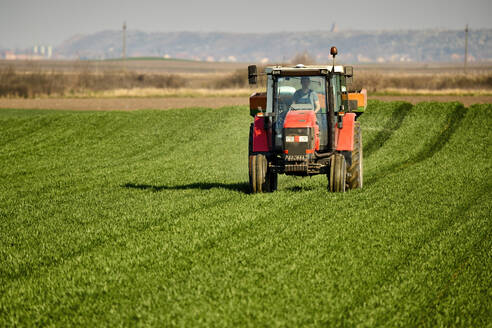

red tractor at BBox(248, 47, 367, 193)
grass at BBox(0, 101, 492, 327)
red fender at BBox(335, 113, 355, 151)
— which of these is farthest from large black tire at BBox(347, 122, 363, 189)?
grass at BBox(0, 101, 492, 327)

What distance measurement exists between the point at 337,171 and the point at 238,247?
13.5 feet

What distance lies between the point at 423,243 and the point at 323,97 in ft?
14.3

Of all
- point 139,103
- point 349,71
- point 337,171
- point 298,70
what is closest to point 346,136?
point 337,171

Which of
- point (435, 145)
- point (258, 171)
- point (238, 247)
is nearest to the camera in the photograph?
point (238, 247)

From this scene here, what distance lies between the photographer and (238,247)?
878cm

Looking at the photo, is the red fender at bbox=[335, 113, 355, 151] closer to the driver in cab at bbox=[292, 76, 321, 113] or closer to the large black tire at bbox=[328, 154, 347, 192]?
the large black tire at bbox=[328, 154, 347, 192]

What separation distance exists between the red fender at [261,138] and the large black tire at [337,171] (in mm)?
1214

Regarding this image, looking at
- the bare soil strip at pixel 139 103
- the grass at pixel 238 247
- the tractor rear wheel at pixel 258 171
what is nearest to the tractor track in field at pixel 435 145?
the grass at pixel 238 247

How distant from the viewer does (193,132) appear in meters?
26.8

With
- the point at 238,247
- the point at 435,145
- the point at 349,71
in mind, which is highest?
the point at 349,71

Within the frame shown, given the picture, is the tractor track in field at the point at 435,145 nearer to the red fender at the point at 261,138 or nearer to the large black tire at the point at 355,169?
the large black tire at the point at 355,169

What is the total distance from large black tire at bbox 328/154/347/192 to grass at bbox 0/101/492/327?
360 mm

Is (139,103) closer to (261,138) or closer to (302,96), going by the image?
(261,138)

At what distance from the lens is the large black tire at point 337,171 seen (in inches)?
488
